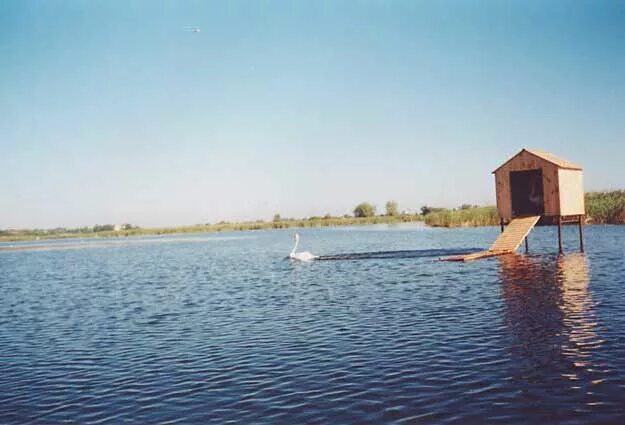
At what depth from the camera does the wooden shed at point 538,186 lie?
112ft

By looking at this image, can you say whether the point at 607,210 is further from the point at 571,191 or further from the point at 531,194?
the point at 571,191

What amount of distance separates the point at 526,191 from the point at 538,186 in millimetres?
849

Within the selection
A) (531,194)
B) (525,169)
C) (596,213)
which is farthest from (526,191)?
(596,213)

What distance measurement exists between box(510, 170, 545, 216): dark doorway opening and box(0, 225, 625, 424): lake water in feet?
40.9

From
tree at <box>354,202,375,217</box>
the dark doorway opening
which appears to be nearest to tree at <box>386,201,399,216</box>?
tree at <box>354,202,375,217</box>

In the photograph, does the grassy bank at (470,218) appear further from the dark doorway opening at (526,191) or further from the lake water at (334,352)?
the lake water at (334,352)

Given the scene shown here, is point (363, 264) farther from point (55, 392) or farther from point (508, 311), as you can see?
point (55, 392)

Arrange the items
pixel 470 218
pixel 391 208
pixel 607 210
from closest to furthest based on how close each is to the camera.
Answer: pixel 607 210
pixel 470 218
pixel 391 208

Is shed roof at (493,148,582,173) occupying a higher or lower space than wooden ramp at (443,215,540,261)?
higher

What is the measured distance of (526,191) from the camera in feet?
131

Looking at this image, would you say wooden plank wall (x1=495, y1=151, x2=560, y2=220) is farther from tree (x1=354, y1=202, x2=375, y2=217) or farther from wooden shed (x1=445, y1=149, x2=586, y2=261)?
tree (x1=354, y1=202, x2=375, y2=217)

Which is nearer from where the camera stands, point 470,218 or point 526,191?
point 526,191

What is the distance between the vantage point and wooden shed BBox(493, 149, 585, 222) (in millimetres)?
34281

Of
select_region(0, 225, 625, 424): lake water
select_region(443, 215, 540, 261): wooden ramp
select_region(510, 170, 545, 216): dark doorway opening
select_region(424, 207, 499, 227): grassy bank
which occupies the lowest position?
select_region(0, 225, 625, 424): lake water
